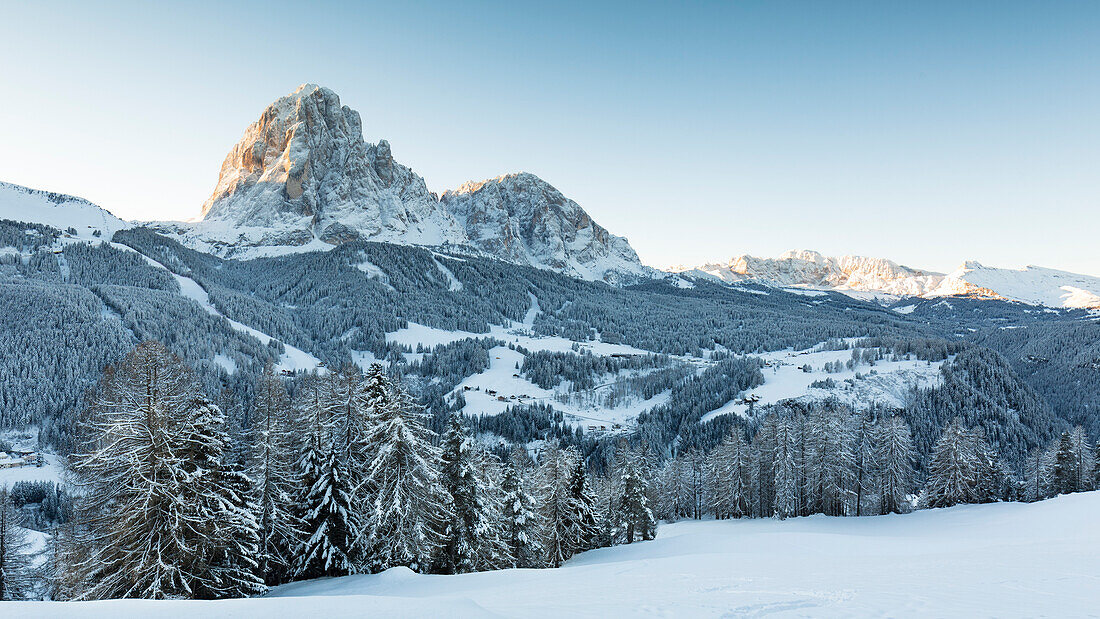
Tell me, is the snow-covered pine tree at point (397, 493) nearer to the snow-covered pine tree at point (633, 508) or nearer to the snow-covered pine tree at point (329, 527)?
the snow-covered pine tree at point (329, 527)

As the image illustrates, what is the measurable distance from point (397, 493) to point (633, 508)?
93.7ft

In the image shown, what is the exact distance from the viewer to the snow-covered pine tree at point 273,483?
21.8 meters

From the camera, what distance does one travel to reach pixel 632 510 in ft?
148

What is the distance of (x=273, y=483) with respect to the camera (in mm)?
22266

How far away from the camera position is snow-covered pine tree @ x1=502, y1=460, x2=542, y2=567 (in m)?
32.9

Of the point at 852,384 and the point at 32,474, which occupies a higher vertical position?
the point at 852,384

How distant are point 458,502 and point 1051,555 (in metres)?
24.4

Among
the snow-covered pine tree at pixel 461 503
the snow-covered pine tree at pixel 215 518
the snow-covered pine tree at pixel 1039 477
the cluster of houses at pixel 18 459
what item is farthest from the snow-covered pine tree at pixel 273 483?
the cluster of houses at pixel 18 459

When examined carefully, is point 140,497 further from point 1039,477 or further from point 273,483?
point 1039,477

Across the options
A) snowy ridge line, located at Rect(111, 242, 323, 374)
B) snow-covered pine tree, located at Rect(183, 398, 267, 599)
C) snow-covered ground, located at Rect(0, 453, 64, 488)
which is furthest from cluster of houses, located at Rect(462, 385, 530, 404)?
snow-covered pine tree, located at Rect(183, 398, 267, 599)

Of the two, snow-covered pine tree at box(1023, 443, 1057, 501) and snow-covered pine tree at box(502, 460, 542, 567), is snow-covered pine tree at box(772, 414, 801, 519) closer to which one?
snow-covered pine tree at box(502, 460, 542, 567)

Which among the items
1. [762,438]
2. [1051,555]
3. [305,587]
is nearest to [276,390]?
[305,587]

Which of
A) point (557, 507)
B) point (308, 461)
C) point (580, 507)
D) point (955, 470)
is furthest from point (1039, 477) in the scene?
point (308, 461)

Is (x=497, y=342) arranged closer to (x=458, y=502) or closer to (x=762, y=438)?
(x=762, y=438)
